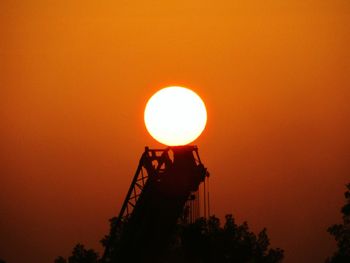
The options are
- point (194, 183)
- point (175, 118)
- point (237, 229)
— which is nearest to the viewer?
point (175, 118)

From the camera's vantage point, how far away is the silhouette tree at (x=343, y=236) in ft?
71.8

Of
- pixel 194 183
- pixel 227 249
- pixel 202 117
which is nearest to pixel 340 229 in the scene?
pixel 227 249

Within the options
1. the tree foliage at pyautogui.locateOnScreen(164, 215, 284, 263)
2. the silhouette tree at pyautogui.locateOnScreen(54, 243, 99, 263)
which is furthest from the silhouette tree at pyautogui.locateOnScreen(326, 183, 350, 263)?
the silhouette tree at pyautogui.locateOnScreen(54, 243, 99, 263)

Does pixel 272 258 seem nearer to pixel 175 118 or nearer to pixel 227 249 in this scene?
pixel 227 249

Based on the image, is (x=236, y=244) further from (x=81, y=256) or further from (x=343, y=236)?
(x=81, y=256)

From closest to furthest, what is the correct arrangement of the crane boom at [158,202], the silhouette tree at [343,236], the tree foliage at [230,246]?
the crane boom at [158,202], the silhouette tree at [343,236], the tree foliage at [230,246]

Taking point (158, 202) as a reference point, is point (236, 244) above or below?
above

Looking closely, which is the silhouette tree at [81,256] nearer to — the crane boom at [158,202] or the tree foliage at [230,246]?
the tree foliage at [230,246]

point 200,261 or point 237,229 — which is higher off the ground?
point 237,229

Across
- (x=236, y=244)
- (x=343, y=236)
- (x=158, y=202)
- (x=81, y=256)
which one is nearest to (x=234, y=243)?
(x=236, y=244)

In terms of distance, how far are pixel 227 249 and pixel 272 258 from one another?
2648mm

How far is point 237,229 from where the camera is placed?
26500mm

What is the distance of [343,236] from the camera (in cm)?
2253

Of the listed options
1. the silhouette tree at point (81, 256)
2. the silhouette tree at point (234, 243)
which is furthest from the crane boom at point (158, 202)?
the silhouette tree at point (81, 256)
